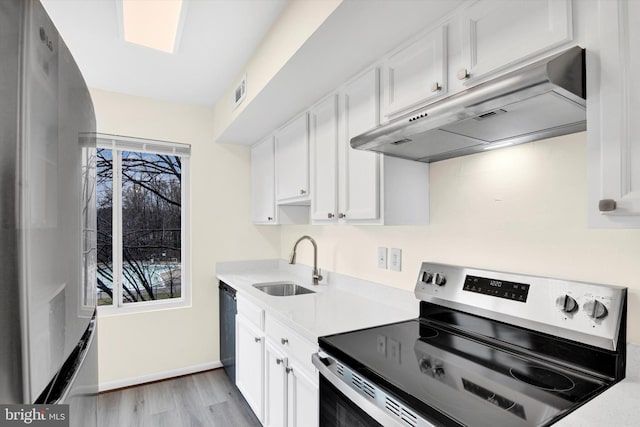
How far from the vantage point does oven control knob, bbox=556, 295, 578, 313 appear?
3.47ft

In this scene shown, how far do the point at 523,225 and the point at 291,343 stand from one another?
3.77 feet

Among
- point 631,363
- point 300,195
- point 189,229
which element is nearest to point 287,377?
point 300,195

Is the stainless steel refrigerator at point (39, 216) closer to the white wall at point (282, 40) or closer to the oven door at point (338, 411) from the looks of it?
the oven door at point (338, 411)

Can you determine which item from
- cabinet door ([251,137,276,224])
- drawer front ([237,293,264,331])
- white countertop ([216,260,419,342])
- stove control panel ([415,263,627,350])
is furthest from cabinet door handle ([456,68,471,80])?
cabinet door ([251,137,276,224])

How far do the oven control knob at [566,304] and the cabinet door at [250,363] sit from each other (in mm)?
1517

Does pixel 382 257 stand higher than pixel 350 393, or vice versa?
pixel 382 257

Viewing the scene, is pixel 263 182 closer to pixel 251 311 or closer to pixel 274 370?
pixel 251 311

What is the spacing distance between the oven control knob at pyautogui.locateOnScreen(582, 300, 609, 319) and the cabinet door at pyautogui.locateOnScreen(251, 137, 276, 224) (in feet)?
6.86

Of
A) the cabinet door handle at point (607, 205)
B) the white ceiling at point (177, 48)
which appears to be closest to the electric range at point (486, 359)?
the cabinet door handle at point (607, 205)

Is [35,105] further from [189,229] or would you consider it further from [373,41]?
[189,229]

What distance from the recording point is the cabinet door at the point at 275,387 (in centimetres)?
171

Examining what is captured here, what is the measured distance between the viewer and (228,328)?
2797 millimetres

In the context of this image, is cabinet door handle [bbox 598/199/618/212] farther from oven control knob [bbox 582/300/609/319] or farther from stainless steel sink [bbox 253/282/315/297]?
stainless steel sink [bbox 253/282/315/297]

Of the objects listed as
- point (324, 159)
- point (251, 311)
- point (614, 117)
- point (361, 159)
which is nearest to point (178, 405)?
point (251, 311)
